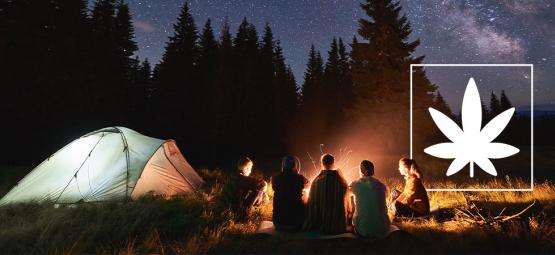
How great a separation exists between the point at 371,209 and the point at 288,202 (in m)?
1.34

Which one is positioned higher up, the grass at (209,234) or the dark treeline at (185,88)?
the dark treeline at (185,88)

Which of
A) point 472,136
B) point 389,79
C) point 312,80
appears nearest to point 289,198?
point 472,136

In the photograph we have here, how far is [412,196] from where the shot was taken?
6.71m

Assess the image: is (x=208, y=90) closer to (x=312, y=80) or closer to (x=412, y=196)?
(x=312, y=80)

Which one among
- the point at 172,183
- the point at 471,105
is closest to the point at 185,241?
the point at 172,183

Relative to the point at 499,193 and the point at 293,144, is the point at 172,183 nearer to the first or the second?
the point at 499,193

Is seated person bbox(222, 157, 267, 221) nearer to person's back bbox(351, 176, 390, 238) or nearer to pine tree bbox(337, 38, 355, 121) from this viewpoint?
person's back bbox(351, 176, 390, 238)

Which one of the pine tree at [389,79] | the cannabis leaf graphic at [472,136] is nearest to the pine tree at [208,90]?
the pine tree at [389,79]

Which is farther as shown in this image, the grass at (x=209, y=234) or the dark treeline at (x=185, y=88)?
the dark treeline at (x=185, y=88)

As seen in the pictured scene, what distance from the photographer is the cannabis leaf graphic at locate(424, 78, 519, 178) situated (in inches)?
368

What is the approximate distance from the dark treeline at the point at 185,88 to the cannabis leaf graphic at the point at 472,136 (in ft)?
52.8

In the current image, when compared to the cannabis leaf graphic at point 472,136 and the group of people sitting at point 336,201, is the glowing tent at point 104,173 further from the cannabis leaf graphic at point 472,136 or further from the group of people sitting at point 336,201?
the cannabis leaf graphic at point 472,136

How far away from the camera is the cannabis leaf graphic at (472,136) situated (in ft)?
30.7

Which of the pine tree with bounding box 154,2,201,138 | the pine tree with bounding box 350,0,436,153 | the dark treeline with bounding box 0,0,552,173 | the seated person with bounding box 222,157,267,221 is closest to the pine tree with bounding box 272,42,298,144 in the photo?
the dark treeline with bounding box 0,0,552,173
